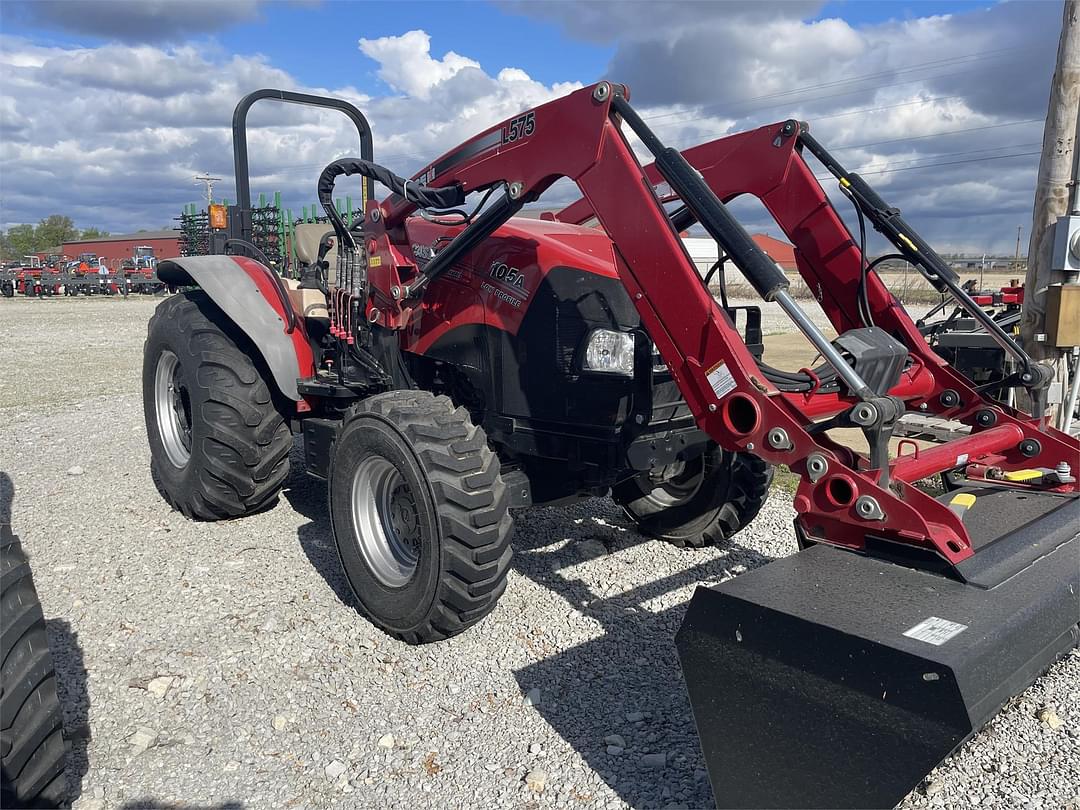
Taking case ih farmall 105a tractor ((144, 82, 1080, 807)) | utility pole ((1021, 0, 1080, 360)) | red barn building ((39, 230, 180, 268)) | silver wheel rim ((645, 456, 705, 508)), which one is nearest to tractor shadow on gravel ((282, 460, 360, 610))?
case ih farmall 105a tractor ((144, 82, 1080, 807))

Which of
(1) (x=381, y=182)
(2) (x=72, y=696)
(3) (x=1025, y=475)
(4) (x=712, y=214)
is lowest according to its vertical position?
(2) (x=72, y=696)

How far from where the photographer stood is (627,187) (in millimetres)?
2938

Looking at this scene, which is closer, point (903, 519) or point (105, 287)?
point (903, 519)

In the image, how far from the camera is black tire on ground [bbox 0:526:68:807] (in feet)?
7.15

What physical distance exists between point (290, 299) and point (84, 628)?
6.76ft

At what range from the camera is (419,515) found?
328 cm

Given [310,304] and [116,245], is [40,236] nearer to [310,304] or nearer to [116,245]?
[116,245]

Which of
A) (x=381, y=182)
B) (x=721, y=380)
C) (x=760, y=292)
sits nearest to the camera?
(x=760, y=292)

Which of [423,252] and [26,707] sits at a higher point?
[423,252]

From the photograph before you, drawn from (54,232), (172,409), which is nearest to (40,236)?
(54,232)

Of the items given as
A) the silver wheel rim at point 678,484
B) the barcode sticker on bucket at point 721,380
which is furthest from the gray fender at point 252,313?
the barcode sticker on bucket at point 721,380

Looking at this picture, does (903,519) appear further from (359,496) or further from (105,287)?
(105,287)

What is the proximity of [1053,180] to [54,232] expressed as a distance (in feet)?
303

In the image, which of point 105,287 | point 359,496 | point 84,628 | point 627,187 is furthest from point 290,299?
point 105,287
